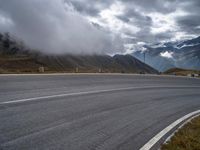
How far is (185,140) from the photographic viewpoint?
19.2 ft

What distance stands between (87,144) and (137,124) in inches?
93.3

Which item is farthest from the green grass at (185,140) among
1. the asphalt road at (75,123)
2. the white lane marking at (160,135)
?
the asphalt road at (75,123)

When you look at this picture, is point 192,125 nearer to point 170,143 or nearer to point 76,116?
point 170,143

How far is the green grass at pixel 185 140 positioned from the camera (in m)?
5.46

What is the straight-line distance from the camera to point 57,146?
4.86 meters

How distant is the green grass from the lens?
5461 mm

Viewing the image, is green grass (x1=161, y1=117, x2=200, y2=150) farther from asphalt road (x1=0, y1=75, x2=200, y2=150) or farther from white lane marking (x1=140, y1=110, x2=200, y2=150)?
asphalt road (x1=0, y1=75, x2=200, y2=150)

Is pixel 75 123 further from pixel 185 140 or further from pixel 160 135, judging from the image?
pixel 185 140

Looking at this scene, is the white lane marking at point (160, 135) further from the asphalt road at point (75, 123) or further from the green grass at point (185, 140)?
the green grass at point (185, 140)

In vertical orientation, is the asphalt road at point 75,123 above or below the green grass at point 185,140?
above

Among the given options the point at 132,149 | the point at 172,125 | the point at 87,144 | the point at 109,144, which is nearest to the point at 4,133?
the point at 87,144

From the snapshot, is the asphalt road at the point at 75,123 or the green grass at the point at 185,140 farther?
the green grass at the point at 185,140

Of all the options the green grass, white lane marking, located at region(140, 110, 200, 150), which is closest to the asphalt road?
white lane marking, located at region(140, 110, 200, 150)

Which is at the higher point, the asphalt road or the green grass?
the asphalt road
